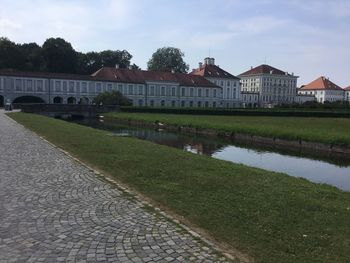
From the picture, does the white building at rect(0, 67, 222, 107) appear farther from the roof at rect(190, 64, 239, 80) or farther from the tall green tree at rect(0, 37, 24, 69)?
the tall green tree at rect(0, 37, 24, 69)

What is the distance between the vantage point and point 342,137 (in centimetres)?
2591

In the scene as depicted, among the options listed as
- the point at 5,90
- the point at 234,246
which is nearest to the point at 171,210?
the point at 234,246

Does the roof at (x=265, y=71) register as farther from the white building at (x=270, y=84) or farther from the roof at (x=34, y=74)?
the roof at (x=34, y=74)

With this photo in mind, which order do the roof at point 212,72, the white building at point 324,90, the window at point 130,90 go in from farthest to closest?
the white building at point 324,90 → the roof at point 212,72 → the window at point 130,90

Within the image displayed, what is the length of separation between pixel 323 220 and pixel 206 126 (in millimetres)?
32111

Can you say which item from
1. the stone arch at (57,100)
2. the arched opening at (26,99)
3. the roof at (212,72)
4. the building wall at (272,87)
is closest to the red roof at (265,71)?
the building wall at (272,87)

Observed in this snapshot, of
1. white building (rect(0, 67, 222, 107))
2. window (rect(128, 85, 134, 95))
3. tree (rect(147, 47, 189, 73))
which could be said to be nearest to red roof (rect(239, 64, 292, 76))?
tree (rect(147, 47, 189, 73))

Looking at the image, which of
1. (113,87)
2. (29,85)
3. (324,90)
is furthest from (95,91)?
(324,90)

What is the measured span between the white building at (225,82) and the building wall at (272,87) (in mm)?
19502

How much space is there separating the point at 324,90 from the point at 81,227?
16501 centimetres

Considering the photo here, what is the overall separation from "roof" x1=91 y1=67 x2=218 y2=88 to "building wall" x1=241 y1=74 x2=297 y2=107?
3472cm

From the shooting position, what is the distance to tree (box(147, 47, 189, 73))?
12562 centimetres

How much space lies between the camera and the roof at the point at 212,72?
119 m

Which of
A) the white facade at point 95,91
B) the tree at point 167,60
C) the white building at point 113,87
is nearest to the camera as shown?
the white facade at point 95,91
